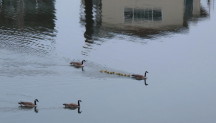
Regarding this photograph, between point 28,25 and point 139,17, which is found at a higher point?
point 139,17

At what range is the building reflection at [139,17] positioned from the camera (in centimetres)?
5178

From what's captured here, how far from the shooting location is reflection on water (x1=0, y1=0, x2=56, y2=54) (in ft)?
148

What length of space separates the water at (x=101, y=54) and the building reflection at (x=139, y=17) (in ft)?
0.31

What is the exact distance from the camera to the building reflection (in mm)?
51781

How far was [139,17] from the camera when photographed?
183 ft

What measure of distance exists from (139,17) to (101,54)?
12.5 meters

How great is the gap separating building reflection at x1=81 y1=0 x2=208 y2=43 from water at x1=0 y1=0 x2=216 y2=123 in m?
0.09

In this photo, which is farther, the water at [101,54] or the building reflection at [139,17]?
the building reflection at [139,17]

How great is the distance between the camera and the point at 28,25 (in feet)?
170

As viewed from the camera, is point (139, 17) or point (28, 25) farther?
point (139, 17)

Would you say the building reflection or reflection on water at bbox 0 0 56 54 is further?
the building reflection

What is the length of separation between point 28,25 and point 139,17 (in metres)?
11.1

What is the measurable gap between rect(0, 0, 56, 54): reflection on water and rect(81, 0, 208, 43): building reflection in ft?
12.0

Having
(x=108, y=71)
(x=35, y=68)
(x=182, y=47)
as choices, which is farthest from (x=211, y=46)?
(x=35, y=68)
